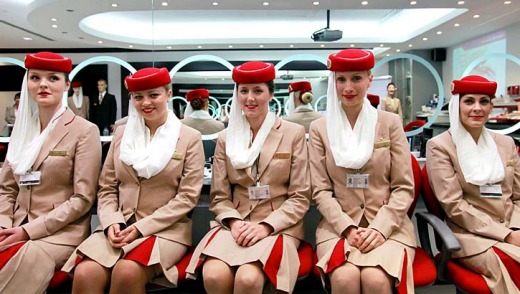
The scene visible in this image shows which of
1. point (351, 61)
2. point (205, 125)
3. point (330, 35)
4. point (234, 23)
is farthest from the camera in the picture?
point (234, 23)

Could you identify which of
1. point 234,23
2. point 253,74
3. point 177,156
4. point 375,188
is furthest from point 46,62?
point 234,23

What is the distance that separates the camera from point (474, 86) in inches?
88.0

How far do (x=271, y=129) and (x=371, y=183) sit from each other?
65 centimetres

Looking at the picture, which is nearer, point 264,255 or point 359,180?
point 264,255

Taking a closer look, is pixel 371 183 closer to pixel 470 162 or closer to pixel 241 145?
pixel 470 162

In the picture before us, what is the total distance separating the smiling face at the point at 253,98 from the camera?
2.23 meters

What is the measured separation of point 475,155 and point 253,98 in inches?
51.2

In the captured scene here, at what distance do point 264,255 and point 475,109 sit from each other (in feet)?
4.77

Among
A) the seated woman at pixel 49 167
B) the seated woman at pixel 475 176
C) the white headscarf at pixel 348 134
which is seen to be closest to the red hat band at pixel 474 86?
the seated woman at pixel 475 176

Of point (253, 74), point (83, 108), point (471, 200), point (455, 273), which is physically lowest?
point (455, 273)

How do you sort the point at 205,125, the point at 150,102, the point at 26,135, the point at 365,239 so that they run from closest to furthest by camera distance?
the point at 365,239 < the point at 150,102 < the point at 26,135 < the point at 205,125

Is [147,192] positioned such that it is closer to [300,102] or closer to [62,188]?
[62,188]

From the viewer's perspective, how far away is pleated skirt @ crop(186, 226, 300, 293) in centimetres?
188

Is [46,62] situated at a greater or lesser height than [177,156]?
greater
